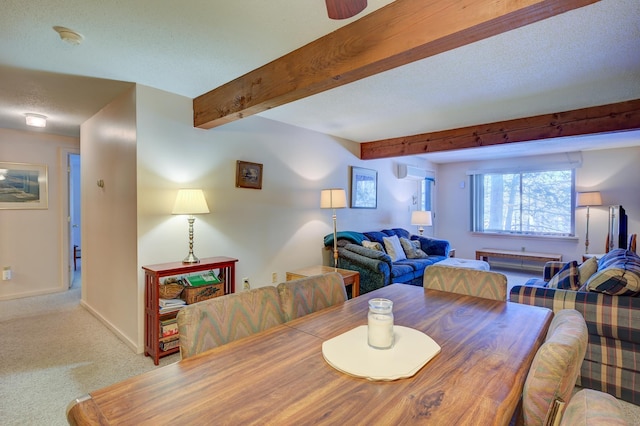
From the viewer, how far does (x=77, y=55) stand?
220 centimetres

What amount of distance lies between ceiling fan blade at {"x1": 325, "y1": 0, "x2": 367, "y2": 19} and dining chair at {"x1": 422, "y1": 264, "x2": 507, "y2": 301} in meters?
1.54

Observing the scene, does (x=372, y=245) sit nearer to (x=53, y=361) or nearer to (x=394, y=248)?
(x=394, y=248)

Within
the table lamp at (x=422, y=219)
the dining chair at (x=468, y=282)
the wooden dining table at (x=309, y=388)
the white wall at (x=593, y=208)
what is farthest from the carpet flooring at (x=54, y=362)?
the white wall at (x=593, y=208)

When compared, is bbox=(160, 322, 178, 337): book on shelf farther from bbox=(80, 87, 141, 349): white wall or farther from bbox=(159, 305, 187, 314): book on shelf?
bbox=(80, 87, 141, 349): white wall

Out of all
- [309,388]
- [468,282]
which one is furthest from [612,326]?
[309,388]

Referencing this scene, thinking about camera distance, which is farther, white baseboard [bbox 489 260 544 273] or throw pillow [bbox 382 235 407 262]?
white baseboard [bbox 489 260 544 273]

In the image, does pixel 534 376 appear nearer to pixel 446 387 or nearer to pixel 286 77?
pixel 446 387

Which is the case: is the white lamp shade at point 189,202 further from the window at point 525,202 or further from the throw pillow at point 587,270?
the window at point 525,202

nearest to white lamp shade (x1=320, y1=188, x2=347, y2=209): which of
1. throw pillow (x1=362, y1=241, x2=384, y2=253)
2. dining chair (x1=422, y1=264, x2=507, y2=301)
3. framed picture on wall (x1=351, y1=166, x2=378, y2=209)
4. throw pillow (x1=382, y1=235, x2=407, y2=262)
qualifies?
throw pillow (x1=362, y1=241, x2=384, y2=253)

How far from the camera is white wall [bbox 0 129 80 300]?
4.30 meters

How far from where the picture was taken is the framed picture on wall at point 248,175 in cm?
345

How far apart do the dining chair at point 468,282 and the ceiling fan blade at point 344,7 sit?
1.54 m

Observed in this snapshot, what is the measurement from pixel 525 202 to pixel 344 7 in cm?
654

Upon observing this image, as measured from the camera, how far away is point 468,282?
1.94m
